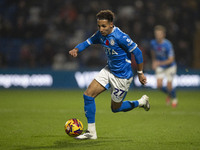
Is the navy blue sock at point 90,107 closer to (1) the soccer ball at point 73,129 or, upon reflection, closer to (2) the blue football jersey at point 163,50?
(1) the soccer ball at point 73,129

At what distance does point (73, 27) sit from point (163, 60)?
7426 mm

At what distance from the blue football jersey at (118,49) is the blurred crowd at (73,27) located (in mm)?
10941

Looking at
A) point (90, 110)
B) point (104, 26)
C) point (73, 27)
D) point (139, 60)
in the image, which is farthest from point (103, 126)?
point (73, 27)

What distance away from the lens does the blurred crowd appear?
1816 cm

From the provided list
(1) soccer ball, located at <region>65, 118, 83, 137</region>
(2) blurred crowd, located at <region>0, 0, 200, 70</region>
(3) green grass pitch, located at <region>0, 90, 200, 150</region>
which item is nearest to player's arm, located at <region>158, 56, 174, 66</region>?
(3) green grass pitch, located at <region>0, 90, 200, 150</region>

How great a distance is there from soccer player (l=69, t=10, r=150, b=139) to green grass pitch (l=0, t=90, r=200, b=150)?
59 cm

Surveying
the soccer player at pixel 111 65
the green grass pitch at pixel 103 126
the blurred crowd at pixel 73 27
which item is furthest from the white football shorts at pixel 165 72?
the soccer player at pixel 111 65

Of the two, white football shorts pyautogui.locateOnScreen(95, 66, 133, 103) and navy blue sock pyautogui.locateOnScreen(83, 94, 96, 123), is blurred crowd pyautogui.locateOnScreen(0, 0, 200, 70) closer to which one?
white football shorts pyautogui.locateOnScreen(95, 66, 133, 103)

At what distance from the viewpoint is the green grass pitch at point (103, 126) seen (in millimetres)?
6117

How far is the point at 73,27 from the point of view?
19.0 meters

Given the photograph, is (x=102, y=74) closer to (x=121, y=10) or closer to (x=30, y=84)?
(x=30, y=84)

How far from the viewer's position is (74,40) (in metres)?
18.6

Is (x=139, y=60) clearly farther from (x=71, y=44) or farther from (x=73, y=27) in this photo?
(x=73, y=27)

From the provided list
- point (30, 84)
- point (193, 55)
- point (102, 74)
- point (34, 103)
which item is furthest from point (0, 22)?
point (102, 74)
